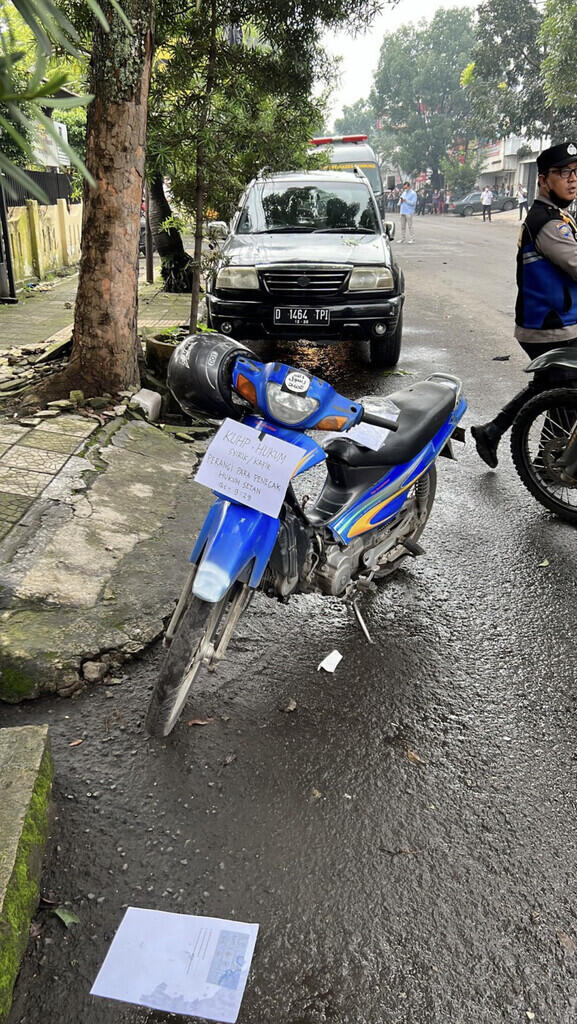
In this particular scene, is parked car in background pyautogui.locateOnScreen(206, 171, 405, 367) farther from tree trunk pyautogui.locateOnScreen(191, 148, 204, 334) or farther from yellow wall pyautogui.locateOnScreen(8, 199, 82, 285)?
yellow wall pyautogui.locateOnScreen(8, 199, 82, 285)

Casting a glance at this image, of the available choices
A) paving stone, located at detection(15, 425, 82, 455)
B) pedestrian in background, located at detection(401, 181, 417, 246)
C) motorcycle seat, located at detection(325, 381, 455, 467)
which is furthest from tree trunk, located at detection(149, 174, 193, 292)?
pedestrian in background, located at detection(401, 181, 417, 246)

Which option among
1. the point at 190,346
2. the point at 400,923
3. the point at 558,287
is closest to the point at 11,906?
the point at 400,923

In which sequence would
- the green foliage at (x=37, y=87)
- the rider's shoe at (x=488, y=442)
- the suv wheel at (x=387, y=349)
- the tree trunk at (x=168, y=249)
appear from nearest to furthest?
the green foliage at (x=37, y=87), the rider's shoe at (x=488, y=442), the suv wheel at (x=387, y=349), the tree trunk at (x=168, y=249)

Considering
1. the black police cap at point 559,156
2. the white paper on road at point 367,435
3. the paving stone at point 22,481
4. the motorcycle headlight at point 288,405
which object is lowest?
the paving stone at point 22,481

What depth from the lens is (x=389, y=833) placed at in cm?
236

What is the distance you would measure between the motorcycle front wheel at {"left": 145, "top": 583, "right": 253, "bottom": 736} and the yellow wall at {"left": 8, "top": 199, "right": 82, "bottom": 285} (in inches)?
423

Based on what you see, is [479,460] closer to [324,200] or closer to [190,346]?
[190,346]

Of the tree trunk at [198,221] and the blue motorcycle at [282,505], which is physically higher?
the tree trunk at [198,221]

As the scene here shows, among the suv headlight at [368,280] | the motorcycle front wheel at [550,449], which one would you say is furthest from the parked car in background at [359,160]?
the motorcycle front wheel at [550,449]

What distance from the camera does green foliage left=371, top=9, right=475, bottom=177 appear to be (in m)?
67.3

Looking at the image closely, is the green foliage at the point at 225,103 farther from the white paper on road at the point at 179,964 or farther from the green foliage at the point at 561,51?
the green foliage at the point at 561,51

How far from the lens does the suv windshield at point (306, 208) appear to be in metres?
8.38

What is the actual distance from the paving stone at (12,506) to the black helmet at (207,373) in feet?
5.63

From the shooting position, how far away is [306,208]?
28.0ft
